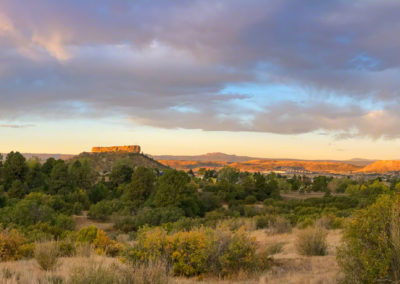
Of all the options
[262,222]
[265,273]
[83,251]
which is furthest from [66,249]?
[262,222]

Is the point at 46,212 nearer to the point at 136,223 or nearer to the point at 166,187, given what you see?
the point at 136,223

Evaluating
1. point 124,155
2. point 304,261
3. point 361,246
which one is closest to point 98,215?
point 304,261

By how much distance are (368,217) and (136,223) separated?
3096 centimetres

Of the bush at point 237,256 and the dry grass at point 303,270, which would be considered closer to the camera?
the dry grass at point 303,270

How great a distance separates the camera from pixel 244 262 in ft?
27.8

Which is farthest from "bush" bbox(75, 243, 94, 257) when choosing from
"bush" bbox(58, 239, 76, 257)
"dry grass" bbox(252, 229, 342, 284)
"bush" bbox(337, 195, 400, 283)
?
"bush" bbox(337, 195, 400, 283)

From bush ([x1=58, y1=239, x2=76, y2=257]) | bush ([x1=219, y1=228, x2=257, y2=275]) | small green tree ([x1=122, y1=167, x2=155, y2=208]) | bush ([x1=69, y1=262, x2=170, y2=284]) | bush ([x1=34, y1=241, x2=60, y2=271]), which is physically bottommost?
small green tree ([x1=122, y1=167, x2=155, y2=208])

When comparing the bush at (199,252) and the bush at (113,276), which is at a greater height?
the bush at (113,276)

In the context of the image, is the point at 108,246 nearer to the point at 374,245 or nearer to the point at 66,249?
the point at 66,249

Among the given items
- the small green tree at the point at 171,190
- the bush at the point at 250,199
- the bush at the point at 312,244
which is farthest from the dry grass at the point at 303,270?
the bush at the point at 250,199

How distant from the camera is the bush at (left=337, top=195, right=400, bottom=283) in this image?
6086 millimetres

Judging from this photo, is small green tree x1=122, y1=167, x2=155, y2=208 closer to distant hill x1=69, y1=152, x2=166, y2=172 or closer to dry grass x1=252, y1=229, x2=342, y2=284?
dry grass x1=252, y1=229, x2=342, y2=284

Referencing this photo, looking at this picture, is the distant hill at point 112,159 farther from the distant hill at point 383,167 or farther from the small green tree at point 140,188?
the distant hill at point 383,167

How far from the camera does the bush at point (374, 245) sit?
6.09 meters
